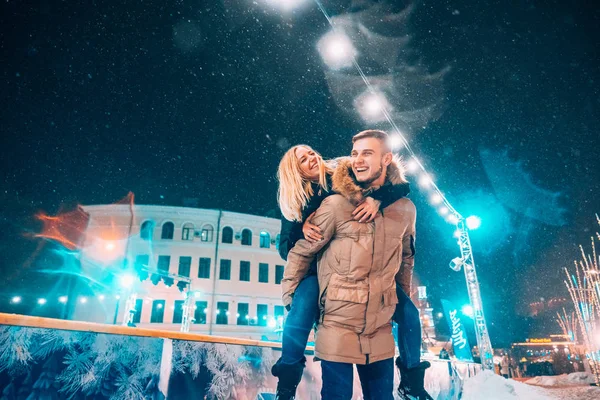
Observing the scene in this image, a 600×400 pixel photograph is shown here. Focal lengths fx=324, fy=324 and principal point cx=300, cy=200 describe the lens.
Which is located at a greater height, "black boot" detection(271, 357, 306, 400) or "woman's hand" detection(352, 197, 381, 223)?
"woman's hand" detection(352, 197, 381, 223)

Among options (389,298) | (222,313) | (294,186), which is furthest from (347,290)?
(222,313)

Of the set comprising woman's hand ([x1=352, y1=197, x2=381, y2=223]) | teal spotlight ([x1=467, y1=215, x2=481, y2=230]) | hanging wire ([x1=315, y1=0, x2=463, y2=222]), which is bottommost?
woman's hand ([x1=352, y1=197, x2=381, y2=223])

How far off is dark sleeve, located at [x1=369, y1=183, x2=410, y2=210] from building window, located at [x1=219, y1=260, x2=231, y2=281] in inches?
1214

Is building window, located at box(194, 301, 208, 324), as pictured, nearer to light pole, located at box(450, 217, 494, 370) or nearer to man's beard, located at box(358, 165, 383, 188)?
light pole, located at box(450, 217, 494, 370)

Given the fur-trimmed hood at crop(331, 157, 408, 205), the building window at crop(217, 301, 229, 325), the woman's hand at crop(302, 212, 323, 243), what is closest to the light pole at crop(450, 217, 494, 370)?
the fur-trimmed hood at crop(331, 157, 408, 205)

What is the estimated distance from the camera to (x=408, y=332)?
205cm

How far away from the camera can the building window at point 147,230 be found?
30.2 metres

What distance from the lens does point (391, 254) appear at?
190 cm

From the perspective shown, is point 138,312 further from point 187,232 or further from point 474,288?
point 474,288

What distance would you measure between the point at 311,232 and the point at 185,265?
31.0 metres

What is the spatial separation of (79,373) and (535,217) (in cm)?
3854

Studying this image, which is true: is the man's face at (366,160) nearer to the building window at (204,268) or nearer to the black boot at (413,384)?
the black boot at (413,384)

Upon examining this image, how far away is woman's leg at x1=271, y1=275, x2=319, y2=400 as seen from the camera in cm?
174

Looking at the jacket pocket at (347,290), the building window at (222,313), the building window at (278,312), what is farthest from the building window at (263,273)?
the jacket pocket at (347,290)
